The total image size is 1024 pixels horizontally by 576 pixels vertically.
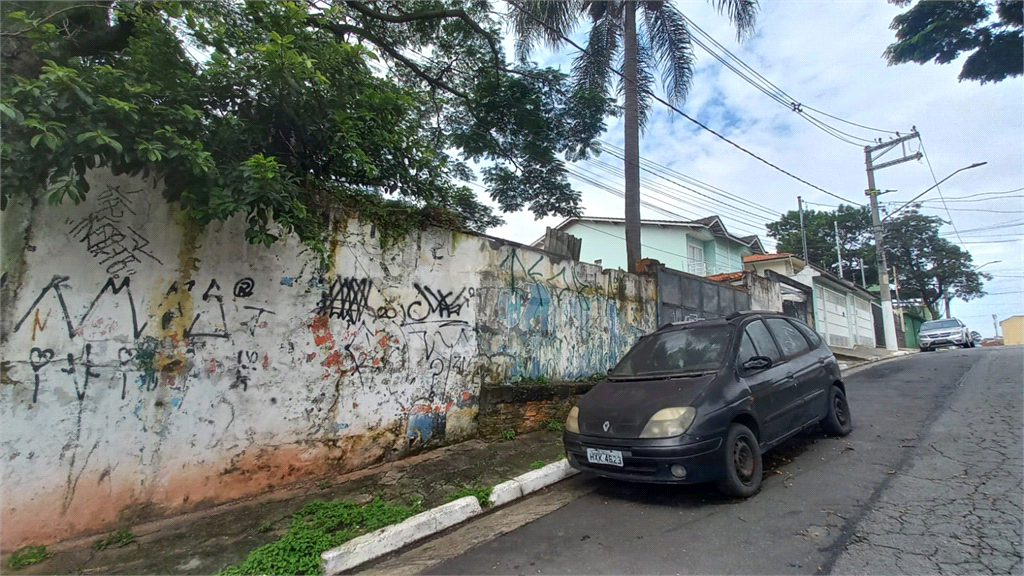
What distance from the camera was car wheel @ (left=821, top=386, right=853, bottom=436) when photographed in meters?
5.52

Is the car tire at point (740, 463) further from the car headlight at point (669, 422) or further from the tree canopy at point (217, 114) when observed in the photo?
the tree canopy at point (217, 114)

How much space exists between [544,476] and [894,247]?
46.0m

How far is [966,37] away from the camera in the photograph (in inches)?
299

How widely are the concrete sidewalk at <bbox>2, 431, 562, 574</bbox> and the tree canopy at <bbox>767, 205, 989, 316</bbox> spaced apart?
37.4m

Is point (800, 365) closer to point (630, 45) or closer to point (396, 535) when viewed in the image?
point (396, 535)

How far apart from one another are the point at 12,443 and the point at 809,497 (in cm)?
618

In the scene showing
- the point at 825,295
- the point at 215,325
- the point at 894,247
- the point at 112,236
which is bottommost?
the point at 215,325

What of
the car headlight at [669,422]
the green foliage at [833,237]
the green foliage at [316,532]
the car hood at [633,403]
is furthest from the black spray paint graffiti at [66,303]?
the green foliage at [833,237]

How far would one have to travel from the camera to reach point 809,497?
380 cm

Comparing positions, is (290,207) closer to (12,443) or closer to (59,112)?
(59,112)

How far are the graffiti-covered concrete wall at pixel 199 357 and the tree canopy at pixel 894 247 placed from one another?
3756 centimetres

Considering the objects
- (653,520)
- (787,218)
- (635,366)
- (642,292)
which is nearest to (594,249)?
(642,292)

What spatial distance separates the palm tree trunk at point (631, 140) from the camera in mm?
10102

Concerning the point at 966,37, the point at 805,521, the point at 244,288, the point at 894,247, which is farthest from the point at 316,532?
the point at 894,247
